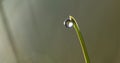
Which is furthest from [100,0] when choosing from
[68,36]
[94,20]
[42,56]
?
[42,56]

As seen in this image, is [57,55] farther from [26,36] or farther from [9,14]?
[9,14]

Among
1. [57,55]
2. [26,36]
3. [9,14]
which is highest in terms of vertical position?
[9,14]

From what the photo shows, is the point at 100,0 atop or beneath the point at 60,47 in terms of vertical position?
atop

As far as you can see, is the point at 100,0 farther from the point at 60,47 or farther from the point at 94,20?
the point at 60,47

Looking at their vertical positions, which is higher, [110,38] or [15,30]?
[15,30]

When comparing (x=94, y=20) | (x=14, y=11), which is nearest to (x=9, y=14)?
(x=14, y=11)
